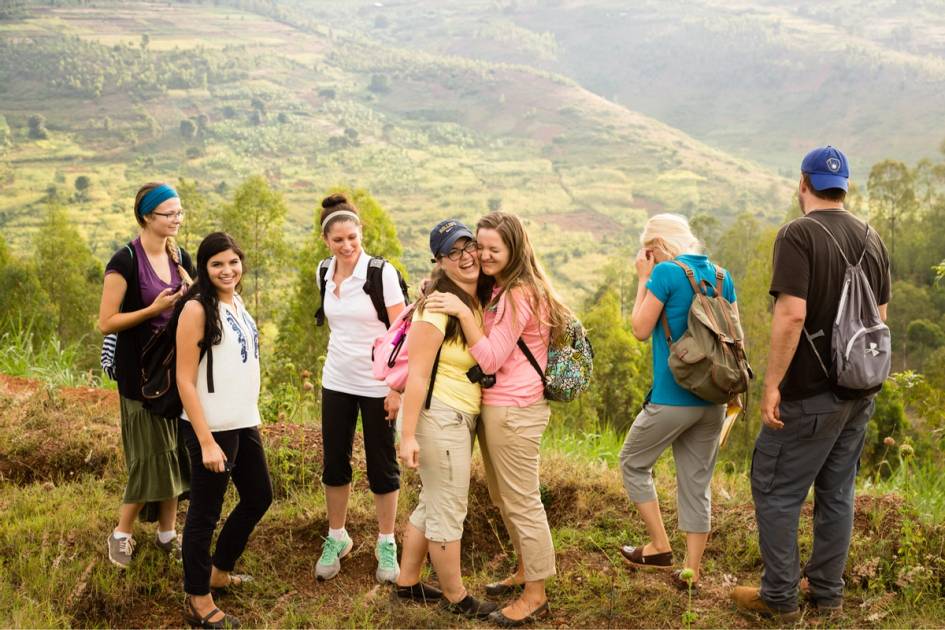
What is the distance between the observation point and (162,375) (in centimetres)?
386

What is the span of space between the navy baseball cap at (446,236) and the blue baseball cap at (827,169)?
4.85 ft

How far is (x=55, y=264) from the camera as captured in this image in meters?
44.2

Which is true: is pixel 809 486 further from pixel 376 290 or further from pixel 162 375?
pixel 162 375

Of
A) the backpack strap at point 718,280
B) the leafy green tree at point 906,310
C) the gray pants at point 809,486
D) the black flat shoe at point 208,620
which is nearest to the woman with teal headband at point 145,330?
the black flat shoe at point 208,620

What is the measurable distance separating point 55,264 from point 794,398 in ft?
153

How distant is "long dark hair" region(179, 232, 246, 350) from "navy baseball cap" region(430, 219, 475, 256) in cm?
90

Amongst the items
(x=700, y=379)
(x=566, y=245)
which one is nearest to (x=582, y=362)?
(x=700, y=379)

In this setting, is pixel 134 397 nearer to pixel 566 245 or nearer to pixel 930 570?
pixel 930 570

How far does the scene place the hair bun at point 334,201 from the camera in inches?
168

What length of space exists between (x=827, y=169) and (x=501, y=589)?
2.46 meters

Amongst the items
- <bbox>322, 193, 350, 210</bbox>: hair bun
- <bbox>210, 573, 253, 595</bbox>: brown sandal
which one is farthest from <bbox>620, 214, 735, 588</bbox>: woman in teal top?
<bbox>210, 573, 253, 595</bbox>: brown sandal

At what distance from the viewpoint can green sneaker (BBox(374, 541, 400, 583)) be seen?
4.31 metres

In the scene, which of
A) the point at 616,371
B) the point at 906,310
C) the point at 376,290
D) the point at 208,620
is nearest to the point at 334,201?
the point at 376,290

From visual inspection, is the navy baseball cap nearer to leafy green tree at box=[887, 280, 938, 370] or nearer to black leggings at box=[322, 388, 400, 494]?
black leggings at box=[322, 388, 400, 494]
